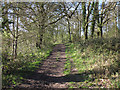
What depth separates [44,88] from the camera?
506 cm

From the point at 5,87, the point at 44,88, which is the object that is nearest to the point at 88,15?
Result: the point at 44,88

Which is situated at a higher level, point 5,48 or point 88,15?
point 88,15

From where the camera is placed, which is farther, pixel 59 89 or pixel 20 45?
pixel 20 45

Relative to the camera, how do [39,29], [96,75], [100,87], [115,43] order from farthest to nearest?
[39,29] → [115,43] → [96,75] → [100,87]

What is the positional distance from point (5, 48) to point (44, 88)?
449 centimetres

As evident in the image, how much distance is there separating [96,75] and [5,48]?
6.76m

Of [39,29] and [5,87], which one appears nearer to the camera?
[5,87]

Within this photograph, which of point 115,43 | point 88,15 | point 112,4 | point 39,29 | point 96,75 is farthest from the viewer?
point 88,15

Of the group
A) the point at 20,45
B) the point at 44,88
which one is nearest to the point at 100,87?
the point at 44,88

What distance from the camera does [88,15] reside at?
48.1ft

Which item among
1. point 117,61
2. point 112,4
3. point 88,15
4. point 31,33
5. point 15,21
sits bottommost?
point 117,61

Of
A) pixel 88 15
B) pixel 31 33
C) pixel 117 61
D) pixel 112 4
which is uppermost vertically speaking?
pixel 112 4

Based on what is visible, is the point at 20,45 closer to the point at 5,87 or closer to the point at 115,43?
the point at 5,87

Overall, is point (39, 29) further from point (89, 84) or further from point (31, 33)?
point (89, 84)
